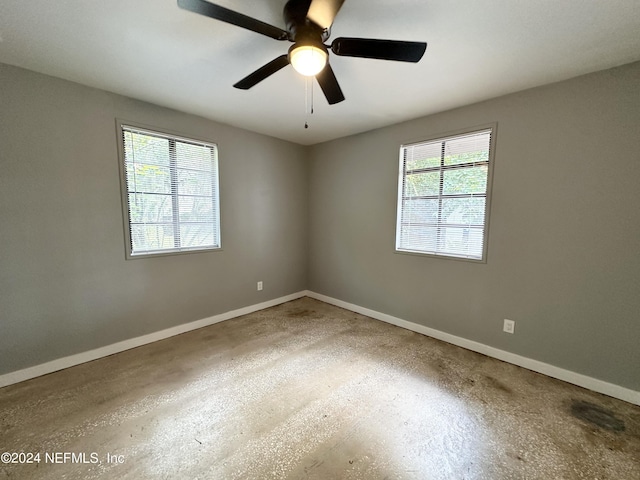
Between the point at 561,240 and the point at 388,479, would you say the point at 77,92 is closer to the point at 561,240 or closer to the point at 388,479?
the point at 388,479

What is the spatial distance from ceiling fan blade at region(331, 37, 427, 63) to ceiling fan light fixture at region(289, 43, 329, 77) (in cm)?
8

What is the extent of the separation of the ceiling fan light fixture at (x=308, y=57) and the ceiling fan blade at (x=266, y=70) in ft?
0.38

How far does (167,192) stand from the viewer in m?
2.80

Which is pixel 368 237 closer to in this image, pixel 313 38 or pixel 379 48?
pixel 379 48

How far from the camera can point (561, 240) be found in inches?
83.4

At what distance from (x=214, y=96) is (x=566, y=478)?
370cm

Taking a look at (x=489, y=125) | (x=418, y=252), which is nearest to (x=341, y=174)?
(x=418, y=252)

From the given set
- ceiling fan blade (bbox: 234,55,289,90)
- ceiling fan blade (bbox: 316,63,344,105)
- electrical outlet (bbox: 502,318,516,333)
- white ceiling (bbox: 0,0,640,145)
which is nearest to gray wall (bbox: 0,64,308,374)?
white ceiling (bbox: 0,0,640,145)

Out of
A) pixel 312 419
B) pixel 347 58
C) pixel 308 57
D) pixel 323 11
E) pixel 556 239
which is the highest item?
pixel 347 58

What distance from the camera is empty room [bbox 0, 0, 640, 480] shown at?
143 centimetres

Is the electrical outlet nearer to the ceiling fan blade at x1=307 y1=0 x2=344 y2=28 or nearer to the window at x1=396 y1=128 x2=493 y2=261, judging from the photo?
the window at x1=396 y1=128 x2=493 y2=261

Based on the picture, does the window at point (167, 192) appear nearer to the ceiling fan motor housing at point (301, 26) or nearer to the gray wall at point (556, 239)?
the ceiling fan motor housing at point (301, 26)

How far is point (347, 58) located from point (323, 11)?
27.5 inches

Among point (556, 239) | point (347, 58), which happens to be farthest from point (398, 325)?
point (347, 58)
